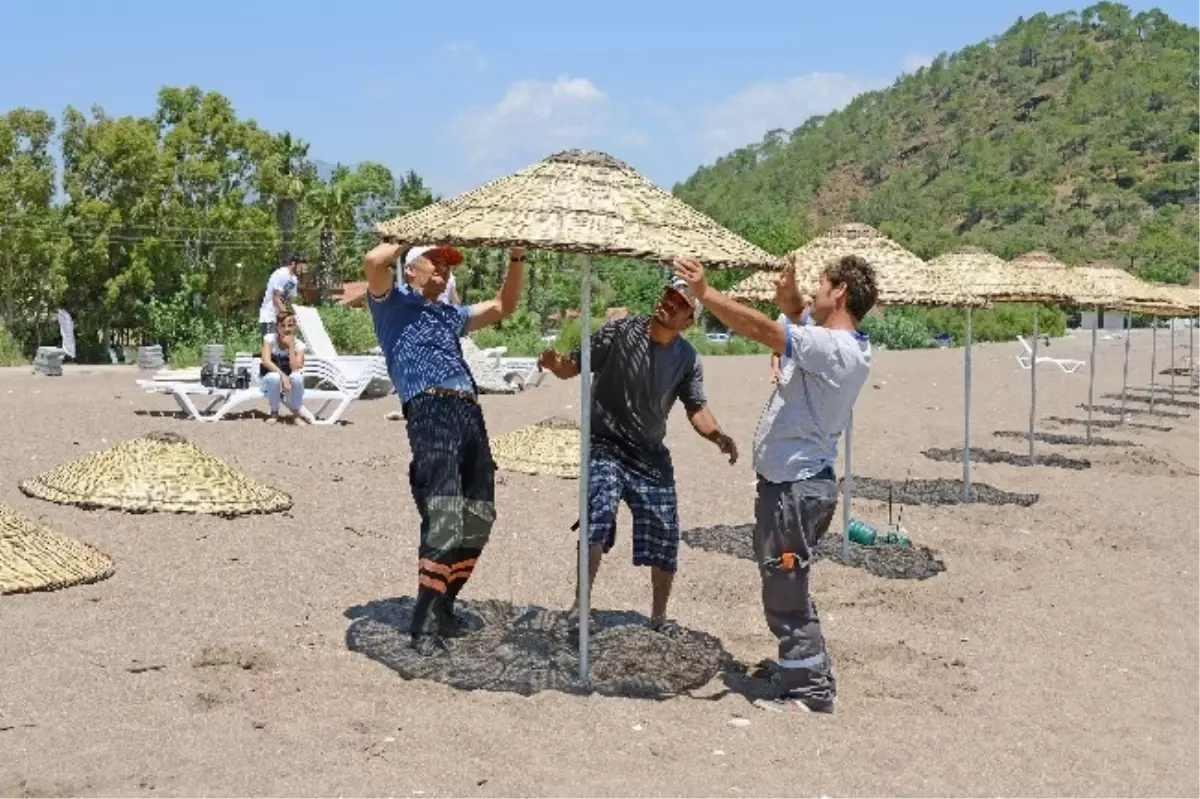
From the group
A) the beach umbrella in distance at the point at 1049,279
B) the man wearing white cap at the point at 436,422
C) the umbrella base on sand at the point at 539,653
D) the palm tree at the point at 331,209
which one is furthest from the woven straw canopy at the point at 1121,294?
the palm tree at the point at 331,209

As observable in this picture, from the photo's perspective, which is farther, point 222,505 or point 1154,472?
point 1154,472

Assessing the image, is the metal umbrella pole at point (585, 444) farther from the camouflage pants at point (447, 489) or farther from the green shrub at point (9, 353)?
the green shrub at point (9, 353)

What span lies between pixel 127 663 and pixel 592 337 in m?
2.29

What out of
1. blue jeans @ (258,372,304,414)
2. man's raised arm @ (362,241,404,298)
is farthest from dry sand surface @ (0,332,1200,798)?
blue jeans @ (258,372,304,414)

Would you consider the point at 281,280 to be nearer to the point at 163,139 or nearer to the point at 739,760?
the point at 739,760

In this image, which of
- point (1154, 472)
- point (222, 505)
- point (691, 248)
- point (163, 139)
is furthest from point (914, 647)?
point (163, 139)

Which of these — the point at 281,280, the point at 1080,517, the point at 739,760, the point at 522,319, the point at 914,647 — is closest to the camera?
the point at 739,760

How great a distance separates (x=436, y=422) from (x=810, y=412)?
1.50 meters

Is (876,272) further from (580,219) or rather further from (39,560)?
(39,560)

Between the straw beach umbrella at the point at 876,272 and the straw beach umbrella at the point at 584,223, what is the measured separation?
8.79ft

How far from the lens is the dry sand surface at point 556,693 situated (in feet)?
14.9

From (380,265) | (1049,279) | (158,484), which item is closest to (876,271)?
(380,265)

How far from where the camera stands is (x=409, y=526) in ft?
28.5

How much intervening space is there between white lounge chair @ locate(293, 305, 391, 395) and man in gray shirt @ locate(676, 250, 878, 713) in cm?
970
